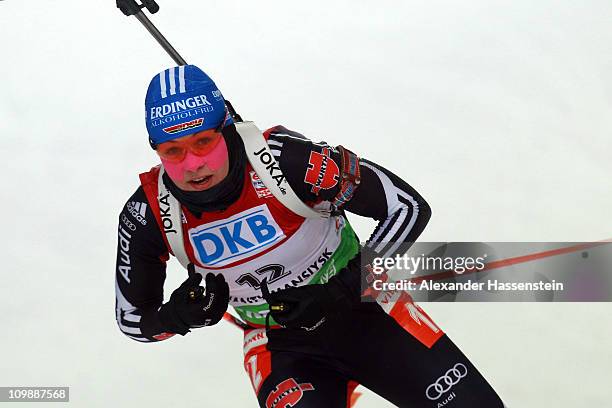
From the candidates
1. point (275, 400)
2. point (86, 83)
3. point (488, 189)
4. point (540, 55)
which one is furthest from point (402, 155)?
point (275, 400)

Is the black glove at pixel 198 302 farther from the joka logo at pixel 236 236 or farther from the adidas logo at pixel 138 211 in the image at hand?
the adidas logo at pixel 138 211

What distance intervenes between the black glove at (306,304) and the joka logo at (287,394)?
0.73ft

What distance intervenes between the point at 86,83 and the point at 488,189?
2.79m

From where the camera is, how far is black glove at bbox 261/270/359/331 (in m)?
4.80

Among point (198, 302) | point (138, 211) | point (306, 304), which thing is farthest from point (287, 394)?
point (138, 211)

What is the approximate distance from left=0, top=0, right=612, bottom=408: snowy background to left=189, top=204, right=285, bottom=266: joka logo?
4.32 feet

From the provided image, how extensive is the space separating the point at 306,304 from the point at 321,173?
1.59 ft

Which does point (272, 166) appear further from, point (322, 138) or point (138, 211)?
point (322, 138)

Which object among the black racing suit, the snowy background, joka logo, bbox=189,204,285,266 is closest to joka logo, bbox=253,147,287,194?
the black racing suit

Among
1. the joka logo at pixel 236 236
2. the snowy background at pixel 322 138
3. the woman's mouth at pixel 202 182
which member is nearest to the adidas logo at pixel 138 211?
the joka logo at pixel 236 236

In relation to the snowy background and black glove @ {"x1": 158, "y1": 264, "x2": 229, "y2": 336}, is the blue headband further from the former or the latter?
the snowy background

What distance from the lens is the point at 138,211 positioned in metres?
4.95

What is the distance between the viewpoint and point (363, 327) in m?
5.15

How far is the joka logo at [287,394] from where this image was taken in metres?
4.88
